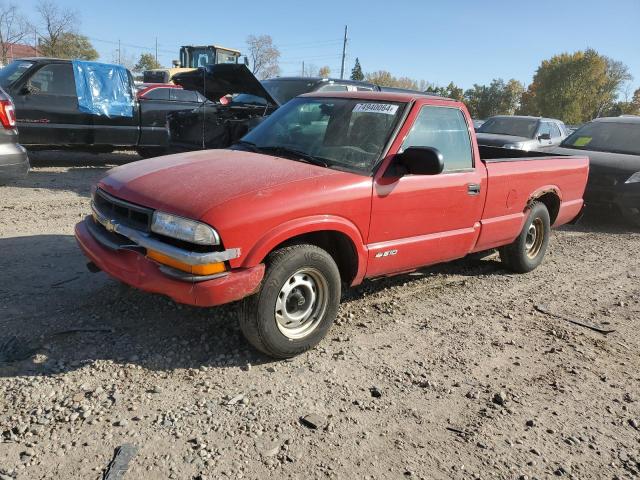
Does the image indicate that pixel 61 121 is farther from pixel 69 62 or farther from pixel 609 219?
pixel 609 219

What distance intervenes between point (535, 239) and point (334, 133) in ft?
10.1

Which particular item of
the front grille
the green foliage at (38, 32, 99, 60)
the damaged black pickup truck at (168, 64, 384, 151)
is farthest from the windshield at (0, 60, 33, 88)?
the green foliage at (38, 32, 99, 60)

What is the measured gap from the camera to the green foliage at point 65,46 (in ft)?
152

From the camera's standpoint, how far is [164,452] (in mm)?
2420

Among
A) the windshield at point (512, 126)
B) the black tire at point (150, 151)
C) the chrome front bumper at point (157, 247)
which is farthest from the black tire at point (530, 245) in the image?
the black tire at point (150, 151)

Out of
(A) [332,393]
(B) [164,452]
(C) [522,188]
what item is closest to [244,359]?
Result: (A) [332,393]

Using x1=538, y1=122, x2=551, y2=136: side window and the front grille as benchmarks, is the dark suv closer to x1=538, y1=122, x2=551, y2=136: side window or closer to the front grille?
the front grille

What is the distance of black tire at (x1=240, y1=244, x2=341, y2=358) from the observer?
3.10 m

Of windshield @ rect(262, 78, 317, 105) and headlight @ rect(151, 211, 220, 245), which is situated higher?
windshield @ rect(262, 78, 317, 105)

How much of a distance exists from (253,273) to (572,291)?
147 inches

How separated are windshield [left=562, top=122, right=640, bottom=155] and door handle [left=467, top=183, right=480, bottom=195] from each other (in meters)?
5.85

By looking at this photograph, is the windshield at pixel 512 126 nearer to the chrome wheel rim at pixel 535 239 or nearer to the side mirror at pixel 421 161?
the chrome wheel rim at pixel 535 239

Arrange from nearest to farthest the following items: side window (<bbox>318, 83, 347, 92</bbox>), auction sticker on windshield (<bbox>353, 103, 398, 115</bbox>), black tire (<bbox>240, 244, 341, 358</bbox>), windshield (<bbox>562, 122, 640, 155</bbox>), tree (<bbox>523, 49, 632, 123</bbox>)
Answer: black tire (<bbox>240, 244, 341, 358</bbox>) < auction sticker on windshield (<bbox>353, 103, 398, 115</bbox>) < windshield (<bbox>562, 122, 640, 155</bbox>) < side window (<bbox>318, 83, 347, 92</bbox>) < tree (<bbox>523, 49, 632, 123</bbox>)

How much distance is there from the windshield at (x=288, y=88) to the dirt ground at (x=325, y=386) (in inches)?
206
